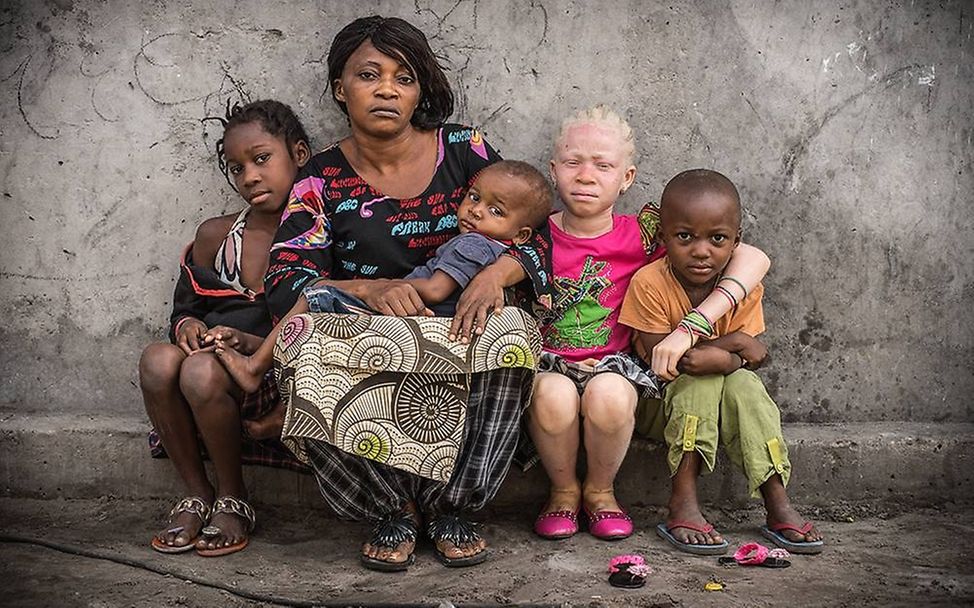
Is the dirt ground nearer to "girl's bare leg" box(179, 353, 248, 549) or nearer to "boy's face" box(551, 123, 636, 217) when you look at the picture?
"girl's bare leg" box(179, 353, 248, 549)

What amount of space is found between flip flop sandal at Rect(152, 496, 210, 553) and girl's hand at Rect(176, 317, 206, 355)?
0.49 metres

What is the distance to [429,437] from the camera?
3223 mm

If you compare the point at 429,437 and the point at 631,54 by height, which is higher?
the point at 631,54

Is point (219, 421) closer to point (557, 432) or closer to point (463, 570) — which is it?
point (463, 570)

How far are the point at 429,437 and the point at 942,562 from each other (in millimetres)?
1669

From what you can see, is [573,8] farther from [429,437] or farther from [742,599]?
[742,599]

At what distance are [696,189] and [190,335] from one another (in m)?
1.74

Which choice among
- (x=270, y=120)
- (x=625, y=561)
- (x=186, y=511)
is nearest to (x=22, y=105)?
(x=270, y=120)

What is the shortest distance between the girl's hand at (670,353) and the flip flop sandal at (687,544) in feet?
1.57

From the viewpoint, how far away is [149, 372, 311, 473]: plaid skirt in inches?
142

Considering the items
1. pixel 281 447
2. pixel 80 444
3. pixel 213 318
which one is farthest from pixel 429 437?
pixel 80 444

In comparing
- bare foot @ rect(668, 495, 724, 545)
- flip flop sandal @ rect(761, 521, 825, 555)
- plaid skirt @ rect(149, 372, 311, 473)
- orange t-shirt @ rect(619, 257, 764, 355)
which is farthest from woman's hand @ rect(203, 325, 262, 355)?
flip flop sandal @ rect(761, 521, 825, 555)

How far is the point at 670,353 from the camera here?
345 cm

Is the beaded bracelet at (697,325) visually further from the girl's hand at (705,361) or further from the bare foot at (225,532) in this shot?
the bare foot at (225,532)
